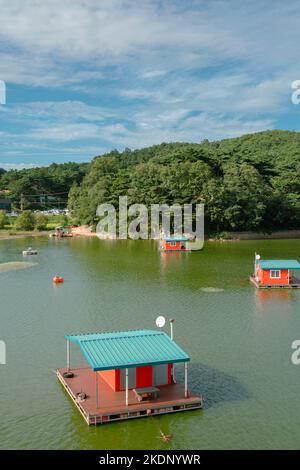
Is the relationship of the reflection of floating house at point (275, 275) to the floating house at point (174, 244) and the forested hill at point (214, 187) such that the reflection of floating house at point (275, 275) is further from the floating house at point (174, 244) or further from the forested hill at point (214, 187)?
the forested hill at point (214, 187)

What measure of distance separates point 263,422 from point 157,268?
94.7 feet

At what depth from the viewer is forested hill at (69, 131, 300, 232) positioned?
70.4m

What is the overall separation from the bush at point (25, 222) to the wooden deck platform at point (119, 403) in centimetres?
6443

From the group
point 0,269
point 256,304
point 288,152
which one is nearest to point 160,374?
point 256,304

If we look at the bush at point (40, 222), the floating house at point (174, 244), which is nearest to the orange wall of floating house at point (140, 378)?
the floating house at point (174, 244)

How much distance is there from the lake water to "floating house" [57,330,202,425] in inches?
13.7

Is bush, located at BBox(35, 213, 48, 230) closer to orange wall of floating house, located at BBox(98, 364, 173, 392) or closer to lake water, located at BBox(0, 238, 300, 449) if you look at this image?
lake water, located at BBox(0, 238, 300, 449)

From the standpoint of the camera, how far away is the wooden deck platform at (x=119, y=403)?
1525 cm

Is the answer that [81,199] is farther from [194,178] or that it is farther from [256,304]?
[256,304]

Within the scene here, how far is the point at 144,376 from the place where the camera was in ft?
55.1

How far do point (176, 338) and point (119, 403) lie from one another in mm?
7673

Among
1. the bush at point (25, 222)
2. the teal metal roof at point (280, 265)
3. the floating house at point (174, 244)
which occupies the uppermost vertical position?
the bush at point (25, 222)

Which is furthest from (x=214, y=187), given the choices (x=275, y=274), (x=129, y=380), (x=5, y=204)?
(x=129, y=380)
